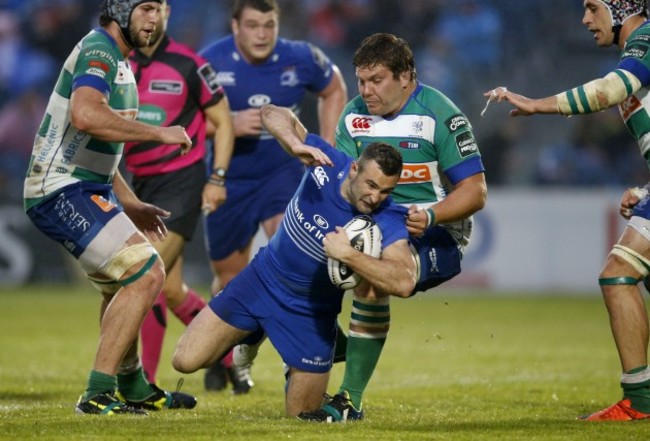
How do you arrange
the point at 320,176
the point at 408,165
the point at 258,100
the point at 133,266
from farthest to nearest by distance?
the point at 258,100 → the point at 408,165 → the point at 320,176 → the point at 133,266

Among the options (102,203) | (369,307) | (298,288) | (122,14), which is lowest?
(369,307)

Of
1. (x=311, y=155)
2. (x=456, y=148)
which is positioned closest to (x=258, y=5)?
(x=456, y=148)

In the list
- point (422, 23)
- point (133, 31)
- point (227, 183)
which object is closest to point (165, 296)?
point (227, 183)

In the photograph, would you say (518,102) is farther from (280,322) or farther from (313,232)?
(280,322)

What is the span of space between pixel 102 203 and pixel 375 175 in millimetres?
1740

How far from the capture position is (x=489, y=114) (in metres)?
20.3

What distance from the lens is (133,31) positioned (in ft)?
23.2

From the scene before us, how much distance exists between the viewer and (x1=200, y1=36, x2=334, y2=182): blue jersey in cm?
990

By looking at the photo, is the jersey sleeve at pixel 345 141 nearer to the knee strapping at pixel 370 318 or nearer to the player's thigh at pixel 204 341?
the knee strapping at pixel 370 318

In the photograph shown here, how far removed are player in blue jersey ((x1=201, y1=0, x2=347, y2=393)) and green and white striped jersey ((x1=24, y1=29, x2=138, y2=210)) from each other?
2.67 metres

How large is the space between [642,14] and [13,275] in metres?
12.7

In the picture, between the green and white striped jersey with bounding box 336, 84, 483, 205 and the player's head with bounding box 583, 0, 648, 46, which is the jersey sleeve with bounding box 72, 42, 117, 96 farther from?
the player's head with bounding box 583, 0, 648, 46

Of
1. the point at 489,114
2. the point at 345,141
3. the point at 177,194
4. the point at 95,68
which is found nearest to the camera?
the point at 95,68

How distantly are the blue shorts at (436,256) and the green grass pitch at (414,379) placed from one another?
0.54 m
